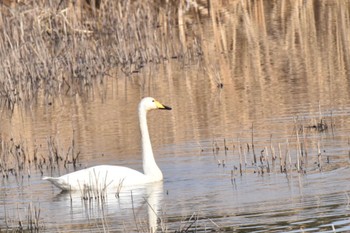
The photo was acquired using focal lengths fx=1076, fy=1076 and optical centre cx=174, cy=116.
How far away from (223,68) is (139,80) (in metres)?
1.75

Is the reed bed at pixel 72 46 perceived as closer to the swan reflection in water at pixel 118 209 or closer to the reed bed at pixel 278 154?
the reed bed at pixel 278 154

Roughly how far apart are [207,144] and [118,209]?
341 centimetres

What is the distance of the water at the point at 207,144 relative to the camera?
927 centimetres

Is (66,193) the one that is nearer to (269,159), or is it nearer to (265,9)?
(269,159)

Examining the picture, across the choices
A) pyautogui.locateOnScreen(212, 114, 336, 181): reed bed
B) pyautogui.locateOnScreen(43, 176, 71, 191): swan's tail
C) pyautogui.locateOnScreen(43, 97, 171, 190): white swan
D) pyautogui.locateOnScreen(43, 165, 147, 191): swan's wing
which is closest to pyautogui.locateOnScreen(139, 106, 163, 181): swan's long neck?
pyautogui.locateOnScreen(43, 97, 171, 190): white swan

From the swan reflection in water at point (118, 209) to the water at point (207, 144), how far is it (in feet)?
0.04

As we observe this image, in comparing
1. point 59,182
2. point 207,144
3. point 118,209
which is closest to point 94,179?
point 59,182

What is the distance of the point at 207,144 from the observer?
1329 cm

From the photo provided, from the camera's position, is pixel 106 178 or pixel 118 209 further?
pixel 106 178

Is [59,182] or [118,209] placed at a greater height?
[59,182]

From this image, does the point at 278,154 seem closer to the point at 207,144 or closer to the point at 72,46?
the point at 207,144

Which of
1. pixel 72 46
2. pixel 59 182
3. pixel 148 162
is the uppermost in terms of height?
pixel 72 46

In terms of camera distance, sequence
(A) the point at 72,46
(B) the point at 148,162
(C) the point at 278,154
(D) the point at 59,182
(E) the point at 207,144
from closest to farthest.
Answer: (D) the point at 59,182 → (B) the point at 148,162 → (C) the point at 278,154 → (E) the point at 207,144 → (A) the point at 72,46

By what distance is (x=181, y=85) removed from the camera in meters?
19.1
